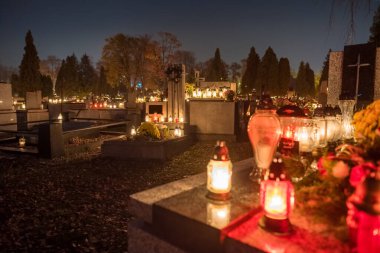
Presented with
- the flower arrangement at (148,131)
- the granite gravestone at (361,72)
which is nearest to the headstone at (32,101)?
the flower arrangement at (148,131)

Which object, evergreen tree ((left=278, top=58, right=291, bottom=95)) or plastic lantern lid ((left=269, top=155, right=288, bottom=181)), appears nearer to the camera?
plastic lantern lid ((left=269, top=155, right=288, bottom=181))

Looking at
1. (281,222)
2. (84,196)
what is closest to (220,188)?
(281,222)

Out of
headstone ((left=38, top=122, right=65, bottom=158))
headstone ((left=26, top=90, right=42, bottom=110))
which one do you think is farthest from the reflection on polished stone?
headstone ((left=26, top=90, right=42, bottom=110))

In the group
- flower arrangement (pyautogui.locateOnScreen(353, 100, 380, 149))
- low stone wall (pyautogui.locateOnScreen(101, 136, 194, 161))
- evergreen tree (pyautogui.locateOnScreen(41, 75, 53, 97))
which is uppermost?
evergreen tree (pyautogui.locateOnScreen(41, 75, 53, 97))

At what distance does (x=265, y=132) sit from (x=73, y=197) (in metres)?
4.51

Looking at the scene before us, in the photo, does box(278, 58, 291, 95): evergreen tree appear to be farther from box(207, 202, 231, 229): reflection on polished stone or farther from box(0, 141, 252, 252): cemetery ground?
box(207, 202, 231, 229): reflection on polished stone

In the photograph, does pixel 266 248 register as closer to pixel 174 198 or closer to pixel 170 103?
pixel 174 198

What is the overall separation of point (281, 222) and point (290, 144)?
7.20 feet

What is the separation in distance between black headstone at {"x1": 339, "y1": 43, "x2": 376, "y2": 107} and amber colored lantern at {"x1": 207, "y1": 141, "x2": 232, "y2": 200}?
7141 mm

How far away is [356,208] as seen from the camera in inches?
74.9

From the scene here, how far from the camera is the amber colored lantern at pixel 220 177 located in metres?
2.92

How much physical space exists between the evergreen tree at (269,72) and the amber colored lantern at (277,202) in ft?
204

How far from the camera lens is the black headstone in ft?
28.4

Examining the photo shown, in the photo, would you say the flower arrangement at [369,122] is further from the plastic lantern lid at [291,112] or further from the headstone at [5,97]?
the headstone at [5,97]
